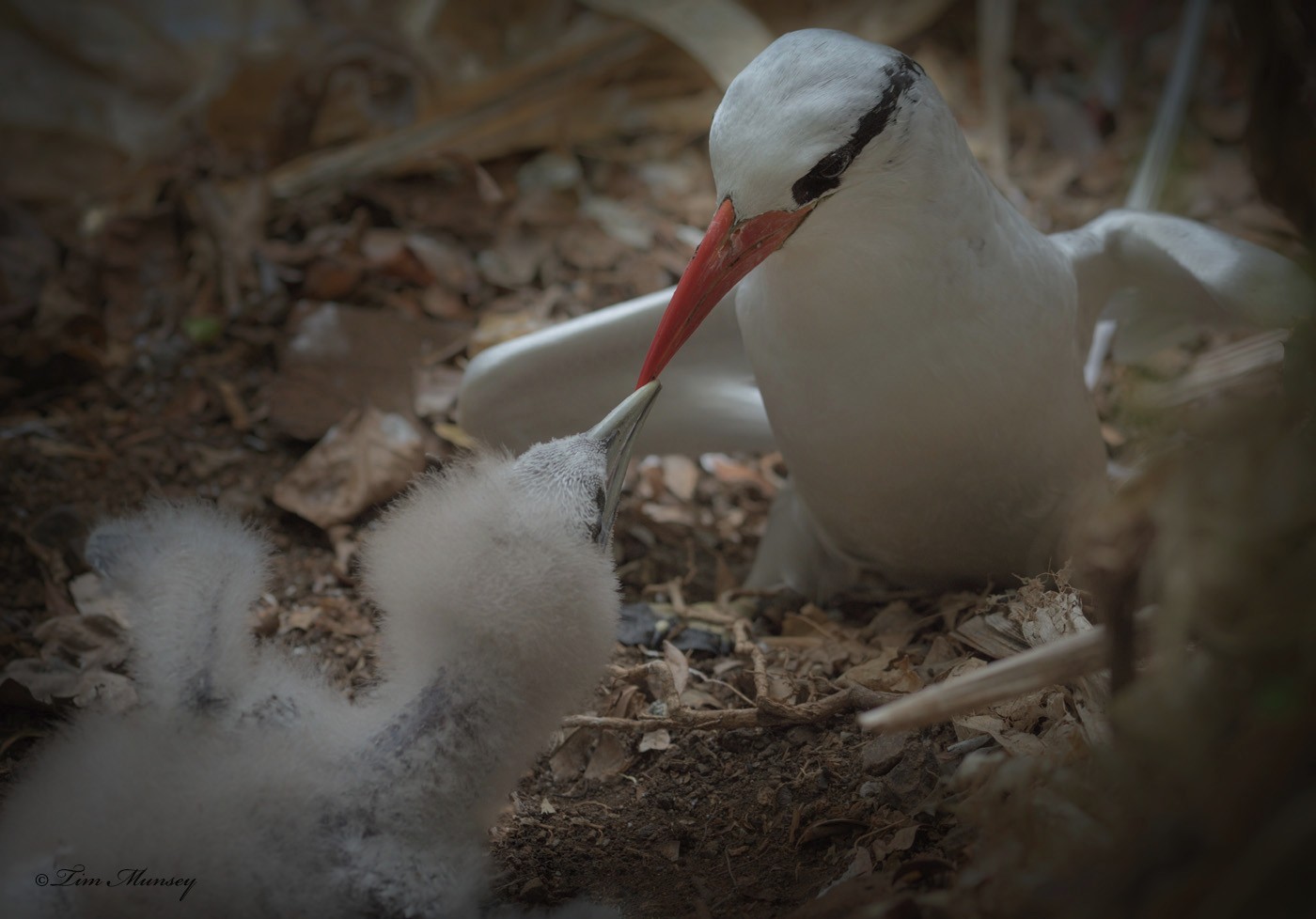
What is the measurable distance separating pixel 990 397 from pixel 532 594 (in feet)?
3.47

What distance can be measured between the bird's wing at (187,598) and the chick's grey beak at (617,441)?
576 mm

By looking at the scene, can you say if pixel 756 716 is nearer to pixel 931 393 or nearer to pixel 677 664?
pixel 677 664

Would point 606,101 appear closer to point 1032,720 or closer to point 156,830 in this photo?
point 1032,720

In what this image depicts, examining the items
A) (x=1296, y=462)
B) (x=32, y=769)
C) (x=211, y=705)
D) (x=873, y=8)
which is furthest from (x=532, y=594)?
(x=873, y=8)

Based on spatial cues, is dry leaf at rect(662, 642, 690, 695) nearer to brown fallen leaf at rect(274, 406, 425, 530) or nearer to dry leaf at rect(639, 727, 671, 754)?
dry leaf at rect(639, 727, 671, 754)

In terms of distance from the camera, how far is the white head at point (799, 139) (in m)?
1.92

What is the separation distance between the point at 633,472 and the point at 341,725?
177cm

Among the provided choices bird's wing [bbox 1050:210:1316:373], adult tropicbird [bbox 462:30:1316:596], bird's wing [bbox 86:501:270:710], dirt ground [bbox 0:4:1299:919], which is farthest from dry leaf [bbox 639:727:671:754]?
bird's wing [bbox 1050:210:1316:373]

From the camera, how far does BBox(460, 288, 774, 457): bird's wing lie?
2756mm

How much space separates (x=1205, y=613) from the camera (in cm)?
118

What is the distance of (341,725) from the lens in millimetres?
1763

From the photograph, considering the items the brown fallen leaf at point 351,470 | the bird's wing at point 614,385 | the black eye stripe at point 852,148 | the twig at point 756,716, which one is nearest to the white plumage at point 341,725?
the twig at point 756,716

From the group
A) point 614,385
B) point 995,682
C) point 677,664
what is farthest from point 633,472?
point 995,682

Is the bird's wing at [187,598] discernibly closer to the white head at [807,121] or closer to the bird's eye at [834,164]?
the white head at [807,121]
